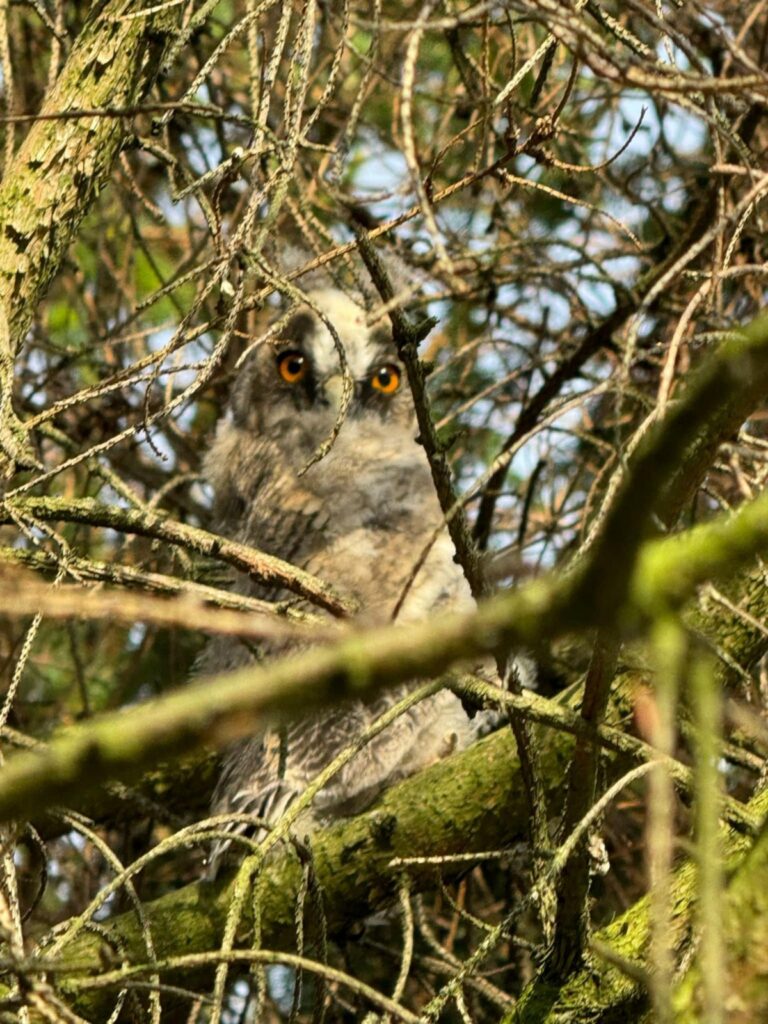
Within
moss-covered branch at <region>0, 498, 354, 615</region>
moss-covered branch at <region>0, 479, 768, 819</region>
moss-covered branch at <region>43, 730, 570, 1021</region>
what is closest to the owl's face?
moss-covered branch at <region>43, 730, 570, 1021</region>

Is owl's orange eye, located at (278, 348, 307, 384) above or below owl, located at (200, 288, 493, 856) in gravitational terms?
above

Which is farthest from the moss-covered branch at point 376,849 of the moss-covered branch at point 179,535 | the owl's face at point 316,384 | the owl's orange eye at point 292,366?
the owl's orange eye at point 292,366

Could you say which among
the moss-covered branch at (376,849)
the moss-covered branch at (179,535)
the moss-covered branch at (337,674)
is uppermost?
the moss-covered branch at (179,535)

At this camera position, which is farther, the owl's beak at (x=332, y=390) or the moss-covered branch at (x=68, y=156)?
the owl's beak at (x=332, y=390)

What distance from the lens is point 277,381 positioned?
356 cm

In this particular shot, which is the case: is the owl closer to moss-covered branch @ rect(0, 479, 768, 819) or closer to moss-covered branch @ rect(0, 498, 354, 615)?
moss-covered branch @ rect(0, 498, 354, 615)

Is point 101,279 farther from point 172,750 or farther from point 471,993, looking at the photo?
point 172,750

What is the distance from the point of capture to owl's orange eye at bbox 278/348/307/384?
3469mm

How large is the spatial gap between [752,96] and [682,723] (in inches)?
31.8

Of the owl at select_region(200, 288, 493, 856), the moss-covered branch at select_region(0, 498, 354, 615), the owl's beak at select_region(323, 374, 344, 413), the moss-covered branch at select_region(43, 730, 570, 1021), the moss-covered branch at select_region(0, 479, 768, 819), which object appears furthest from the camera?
the owl's beak at select_region(323, 374, 344, 413)

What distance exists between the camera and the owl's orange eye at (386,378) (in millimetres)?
3514

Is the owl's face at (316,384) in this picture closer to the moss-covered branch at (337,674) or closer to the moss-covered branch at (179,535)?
the moss-covered branch at (179,535)

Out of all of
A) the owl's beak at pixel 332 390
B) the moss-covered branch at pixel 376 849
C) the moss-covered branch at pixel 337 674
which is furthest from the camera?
the owl's beak at pixel 332 390

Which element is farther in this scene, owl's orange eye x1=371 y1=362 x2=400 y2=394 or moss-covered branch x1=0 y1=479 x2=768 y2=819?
owl's orange eye x1=371 y1=362 x2=400 y2=394
